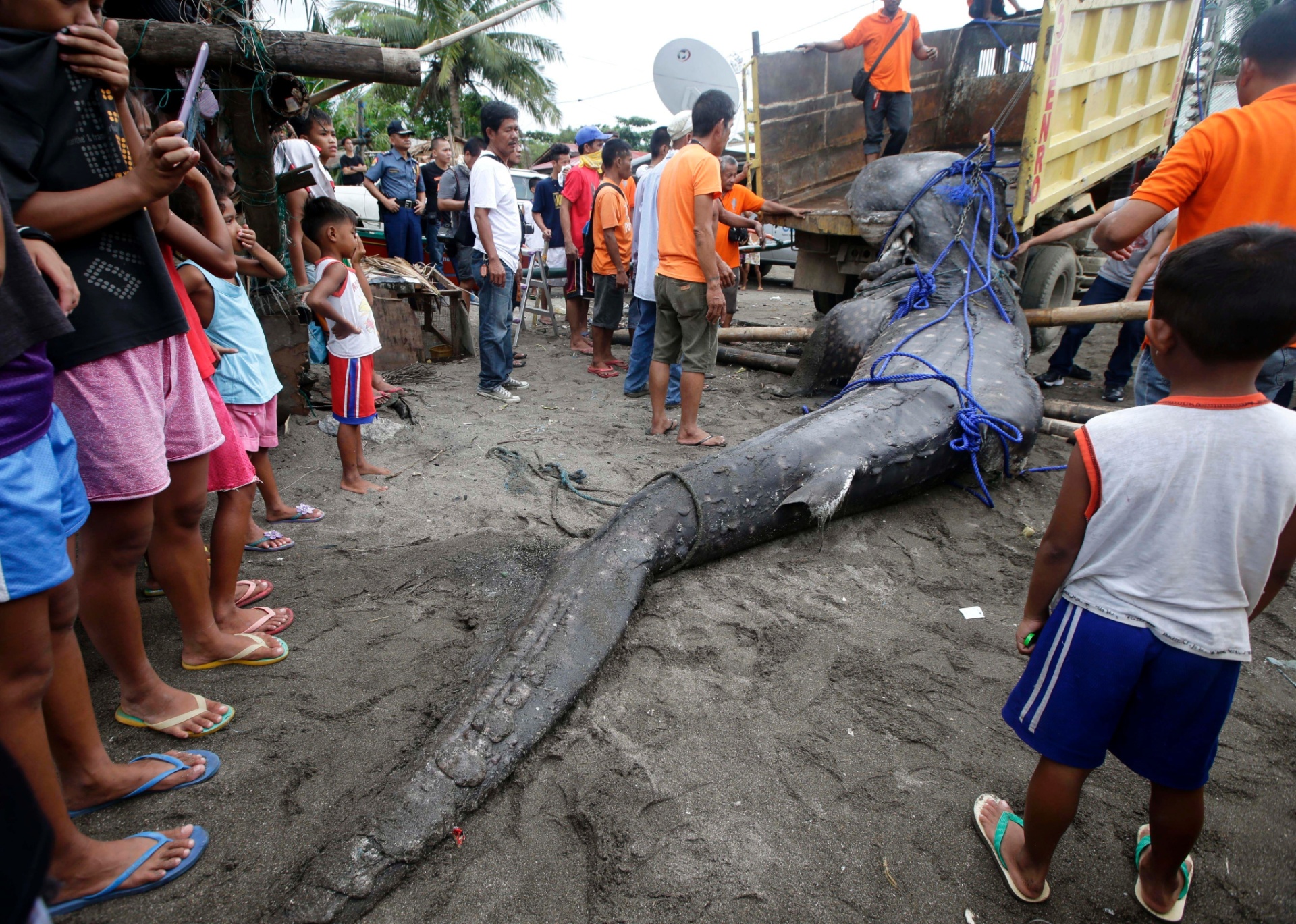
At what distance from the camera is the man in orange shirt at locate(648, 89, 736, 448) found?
3.49 m

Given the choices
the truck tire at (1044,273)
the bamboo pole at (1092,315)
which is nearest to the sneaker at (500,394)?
the bamboo pole at (1092,315)

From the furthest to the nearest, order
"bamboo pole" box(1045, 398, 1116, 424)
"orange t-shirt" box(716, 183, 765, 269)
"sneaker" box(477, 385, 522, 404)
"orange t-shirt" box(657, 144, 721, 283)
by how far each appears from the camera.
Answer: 1. "orange t-shirt" box(716, 183, 765, 269)
2. "sneaker" box(477, 385, 522, 404)
3. "bamboo pole" box(1045, 398, 1116, 424)
4. "orange t-shirt" box(657, 144, 721, 283)

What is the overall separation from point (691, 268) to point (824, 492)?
63.6 inches

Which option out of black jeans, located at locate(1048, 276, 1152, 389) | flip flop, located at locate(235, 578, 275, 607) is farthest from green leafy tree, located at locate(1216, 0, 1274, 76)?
flip flop, located at locate(235, 578, 275, 607)

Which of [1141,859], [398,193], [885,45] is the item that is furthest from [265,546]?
[885,45]

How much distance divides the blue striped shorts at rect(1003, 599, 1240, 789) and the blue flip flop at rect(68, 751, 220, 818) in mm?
1746

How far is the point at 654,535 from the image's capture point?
2.35m

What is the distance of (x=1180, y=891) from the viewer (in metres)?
1.41

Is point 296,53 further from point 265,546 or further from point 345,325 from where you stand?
point 265,546

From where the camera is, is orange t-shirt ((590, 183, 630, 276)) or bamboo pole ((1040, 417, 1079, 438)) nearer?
bamboo pole ((1040, 417, 1079, 438))

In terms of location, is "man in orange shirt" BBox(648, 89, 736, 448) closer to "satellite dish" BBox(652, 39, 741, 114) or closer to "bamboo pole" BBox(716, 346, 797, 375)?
"bamboo pole" BBox(716, 346, 797, 375)

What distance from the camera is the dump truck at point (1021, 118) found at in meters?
4.33

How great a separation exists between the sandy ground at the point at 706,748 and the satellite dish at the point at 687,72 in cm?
486

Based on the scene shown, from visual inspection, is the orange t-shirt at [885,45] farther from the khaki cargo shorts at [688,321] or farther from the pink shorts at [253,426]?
the pink shorts at [253,426]
